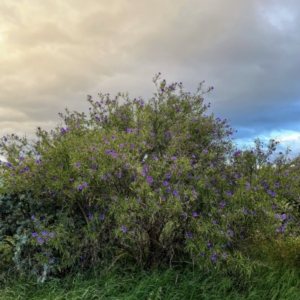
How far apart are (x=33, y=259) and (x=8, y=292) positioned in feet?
A: 1.73

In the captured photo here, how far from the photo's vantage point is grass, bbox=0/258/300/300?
4152 millimetres

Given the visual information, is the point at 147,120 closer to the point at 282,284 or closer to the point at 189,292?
the point at 189,292

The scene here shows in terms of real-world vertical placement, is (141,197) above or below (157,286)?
above

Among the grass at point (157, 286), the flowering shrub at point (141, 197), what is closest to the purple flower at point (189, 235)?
the flowering shrub at point (141, 197)

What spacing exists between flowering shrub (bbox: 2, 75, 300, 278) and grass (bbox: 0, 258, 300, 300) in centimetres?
26

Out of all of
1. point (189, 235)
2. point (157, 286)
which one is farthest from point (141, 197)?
point (157, 286)

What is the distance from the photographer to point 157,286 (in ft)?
14.0

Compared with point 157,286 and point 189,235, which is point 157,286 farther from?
point 189,235

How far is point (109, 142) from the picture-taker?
14.0ft

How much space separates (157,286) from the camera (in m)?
4.28

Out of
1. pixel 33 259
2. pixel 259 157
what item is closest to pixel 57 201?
pixel 33 259

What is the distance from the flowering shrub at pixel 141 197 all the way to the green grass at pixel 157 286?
0.86 ft

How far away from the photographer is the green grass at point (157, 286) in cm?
416

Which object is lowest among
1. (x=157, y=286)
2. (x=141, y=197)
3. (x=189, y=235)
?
(x=157, y=286)
